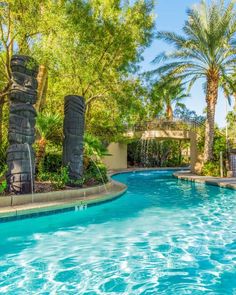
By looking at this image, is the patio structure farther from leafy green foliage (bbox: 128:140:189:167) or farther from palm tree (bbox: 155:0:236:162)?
leafy green foliage (bbox: 128:140:189:167)

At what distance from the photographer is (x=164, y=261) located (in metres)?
5.66

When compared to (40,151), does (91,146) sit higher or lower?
higher

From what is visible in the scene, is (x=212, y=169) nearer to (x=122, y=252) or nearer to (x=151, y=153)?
(x=151, y=153)

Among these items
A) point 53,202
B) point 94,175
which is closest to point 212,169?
point 94,175

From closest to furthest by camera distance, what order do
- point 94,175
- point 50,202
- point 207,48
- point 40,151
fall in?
1. point 50,202
2. point 40,151
3. point 94,175
4. point 207,48

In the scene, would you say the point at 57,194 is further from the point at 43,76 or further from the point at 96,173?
the point at 43,76

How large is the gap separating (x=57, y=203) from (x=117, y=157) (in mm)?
21719

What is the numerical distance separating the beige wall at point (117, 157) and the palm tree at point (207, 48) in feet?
37.6

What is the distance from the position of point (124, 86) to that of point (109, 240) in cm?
781

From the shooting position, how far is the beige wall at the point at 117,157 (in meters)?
30.0

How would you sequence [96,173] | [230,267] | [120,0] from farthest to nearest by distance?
[96,173]
[120,0]
[230,267]

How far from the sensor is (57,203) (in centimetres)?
952

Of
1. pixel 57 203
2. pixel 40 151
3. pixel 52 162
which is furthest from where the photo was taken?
pixel 52 162

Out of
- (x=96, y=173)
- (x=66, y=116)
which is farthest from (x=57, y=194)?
(x=96, y=173)
